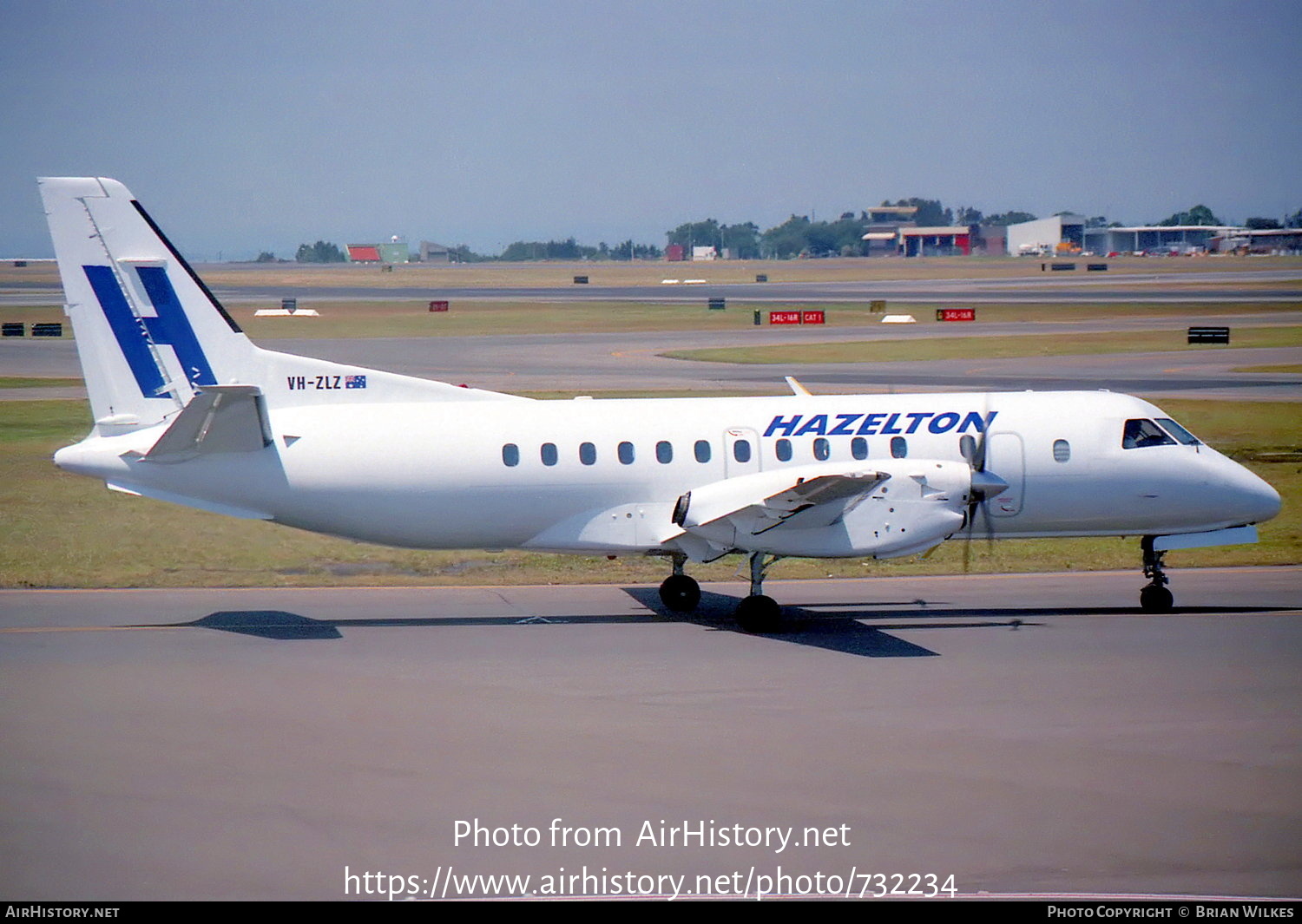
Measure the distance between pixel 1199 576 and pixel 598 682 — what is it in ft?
38.0

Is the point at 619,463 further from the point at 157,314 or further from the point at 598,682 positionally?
the point at 157,314

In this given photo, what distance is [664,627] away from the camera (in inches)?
776

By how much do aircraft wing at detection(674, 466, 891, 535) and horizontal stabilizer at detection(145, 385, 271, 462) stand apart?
580 cm

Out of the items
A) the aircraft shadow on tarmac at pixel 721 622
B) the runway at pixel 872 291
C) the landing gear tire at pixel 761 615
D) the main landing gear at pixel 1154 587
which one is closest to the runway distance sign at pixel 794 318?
the runway at pixel 872 291

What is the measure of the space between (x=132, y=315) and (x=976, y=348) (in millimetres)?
49817

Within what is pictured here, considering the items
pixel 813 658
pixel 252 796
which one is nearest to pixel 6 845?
pixel 252 796

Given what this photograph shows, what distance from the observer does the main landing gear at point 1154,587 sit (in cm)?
2038

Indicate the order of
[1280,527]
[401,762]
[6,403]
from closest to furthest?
[401,762] < [1280,527] < [6,403]

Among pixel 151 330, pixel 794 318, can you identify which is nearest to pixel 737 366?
pixel 794 318

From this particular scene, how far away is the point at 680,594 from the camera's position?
20.9 m

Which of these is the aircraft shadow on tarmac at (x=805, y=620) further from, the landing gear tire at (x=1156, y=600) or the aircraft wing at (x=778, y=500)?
the aircraft wing at (x=778, y=500)

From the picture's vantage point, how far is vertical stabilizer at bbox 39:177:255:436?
767 inches

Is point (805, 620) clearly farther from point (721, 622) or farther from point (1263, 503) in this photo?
point (1263, 503)

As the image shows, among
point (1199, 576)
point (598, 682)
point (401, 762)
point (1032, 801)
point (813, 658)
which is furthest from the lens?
point (1199, 576)
